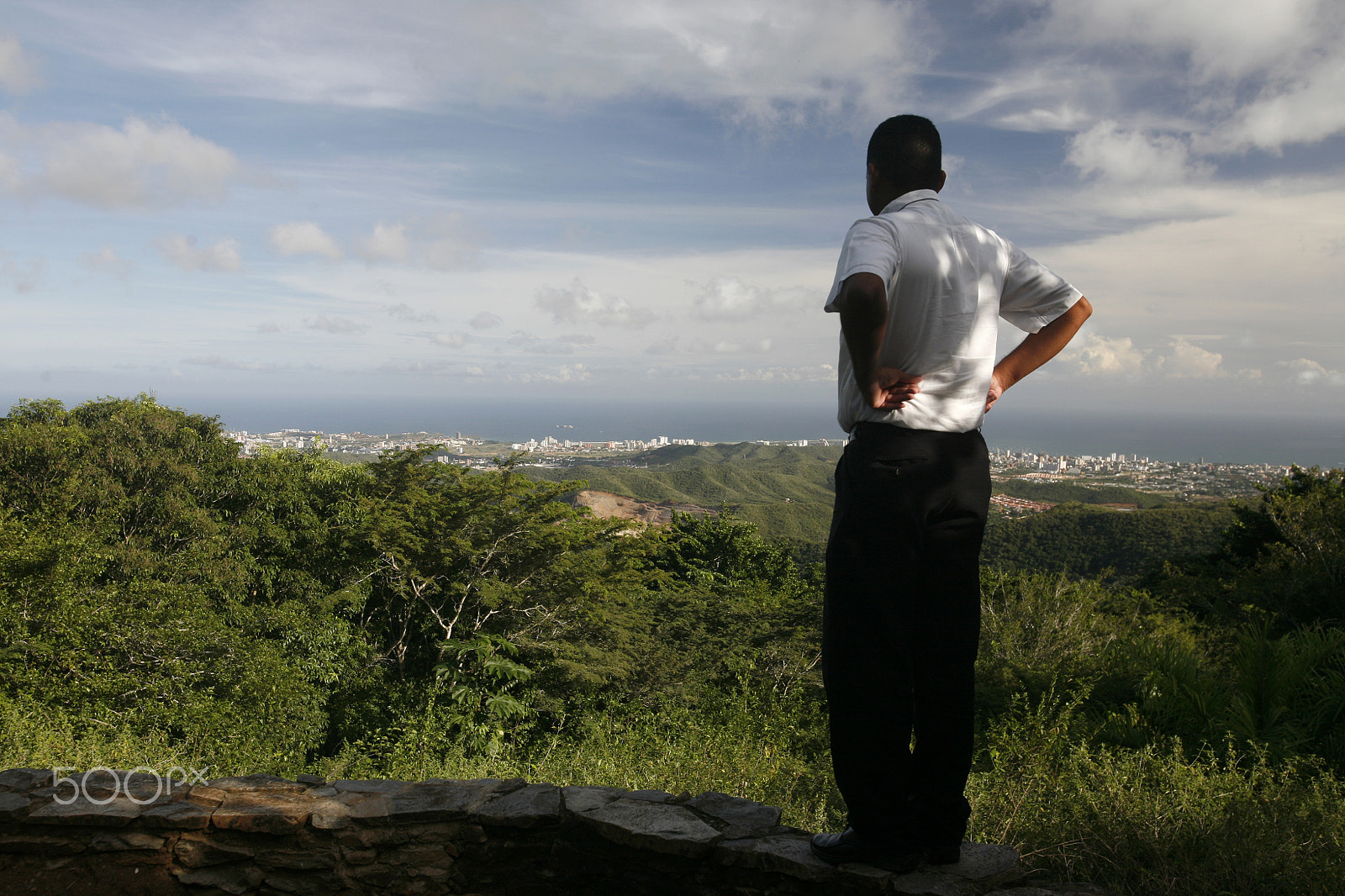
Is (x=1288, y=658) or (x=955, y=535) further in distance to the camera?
(x=1288, y=658)

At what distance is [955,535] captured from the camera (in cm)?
165

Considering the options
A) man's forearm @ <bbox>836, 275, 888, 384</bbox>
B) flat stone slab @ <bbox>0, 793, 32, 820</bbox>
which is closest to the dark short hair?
man's forearm @ <bbox>836, 275, 888, 384</bbox>

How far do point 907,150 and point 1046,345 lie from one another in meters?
0.61

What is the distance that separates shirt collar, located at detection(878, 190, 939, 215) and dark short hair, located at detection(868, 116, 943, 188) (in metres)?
0.03

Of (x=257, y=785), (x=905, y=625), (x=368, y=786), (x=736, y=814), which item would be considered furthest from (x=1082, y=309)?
(x=257, y=785)

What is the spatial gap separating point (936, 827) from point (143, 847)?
2385 mm

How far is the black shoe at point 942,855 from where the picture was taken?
5.56 ft

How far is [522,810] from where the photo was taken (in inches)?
84.8

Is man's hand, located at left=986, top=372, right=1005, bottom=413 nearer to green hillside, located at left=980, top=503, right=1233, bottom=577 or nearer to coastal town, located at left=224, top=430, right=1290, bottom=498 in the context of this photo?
coastal town, located at left=224, top=430, right=1290, bottom=498

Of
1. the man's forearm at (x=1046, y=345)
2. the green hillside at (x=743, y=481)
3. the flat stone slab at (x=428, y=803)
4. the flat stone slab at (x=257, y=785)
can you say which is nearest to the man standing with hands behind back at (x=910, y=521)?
the man's forearm at (x=1046, y=345)

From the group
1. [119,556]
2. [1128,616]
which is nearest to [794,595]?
[1128,616]

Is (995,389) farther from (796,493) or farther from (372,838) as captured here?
(796,493)

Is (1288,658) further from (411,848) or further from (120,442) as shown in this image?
(120,442)

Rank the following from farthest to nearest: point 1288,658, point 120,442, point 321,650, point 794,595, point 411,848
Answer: point 794,595 → point 120,442 → point 321,650 → point 1288,658 → point 411,848
